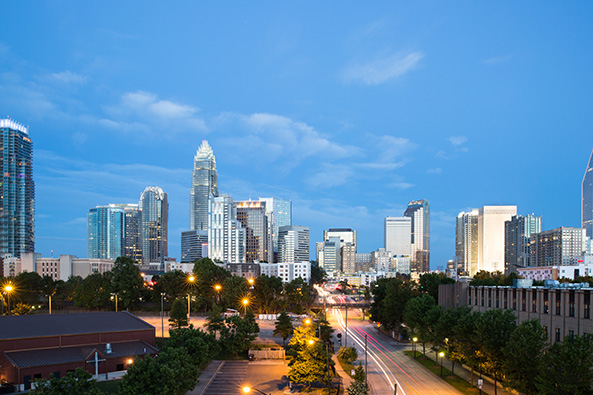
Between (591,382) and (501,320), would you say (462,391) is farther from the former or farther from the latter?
(591,382)

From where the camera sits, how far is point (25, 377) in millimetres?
47188

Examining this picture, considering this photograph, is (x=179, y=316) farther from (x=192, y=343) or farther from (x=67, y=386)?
(x=67, y=386)

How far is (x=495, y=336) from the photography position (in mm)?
44750

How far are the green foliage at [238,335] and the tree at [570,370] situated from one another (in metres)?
38.3

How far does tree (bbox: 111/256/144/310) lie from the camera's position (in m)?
101

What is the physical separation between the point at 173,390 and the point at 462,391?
30.5m

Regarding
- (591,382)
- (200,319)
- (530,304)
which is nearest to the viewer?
(591,382)

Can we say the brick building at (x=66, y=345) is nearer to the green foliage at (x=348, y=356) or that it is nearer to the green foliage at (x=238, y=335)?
the green foliage at (x=238, y=335)

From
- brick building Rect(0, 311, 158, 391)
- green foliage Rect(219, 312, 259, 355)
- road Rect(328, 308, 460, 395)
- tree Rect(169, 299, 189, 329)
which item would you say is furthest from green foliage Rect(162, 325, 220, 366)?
road Rect(328, 308, 460, 395)

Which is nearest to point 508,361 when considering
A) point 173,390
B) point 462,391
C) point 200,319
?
point 462,391

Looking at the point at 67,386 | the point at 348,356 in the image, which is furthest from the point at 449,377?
the point at 67,386

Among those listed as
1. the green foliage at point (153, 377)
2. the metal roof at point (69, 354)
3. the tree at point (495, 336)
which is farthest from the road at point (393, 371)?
the metal roof at point (69, 354)

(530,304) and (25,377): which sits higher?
(530,304)

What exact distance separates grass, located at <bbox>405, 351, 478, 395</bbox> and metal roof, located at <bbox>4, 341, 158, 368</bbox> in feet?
119
